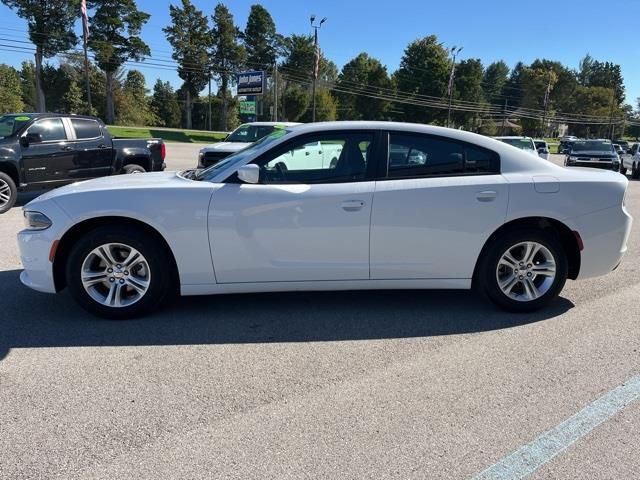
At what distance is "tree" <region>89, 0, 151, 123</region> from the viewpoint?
59.8 m

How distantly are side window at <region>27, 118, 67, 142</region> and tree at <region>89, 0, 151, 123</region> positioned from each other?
57.0 meters

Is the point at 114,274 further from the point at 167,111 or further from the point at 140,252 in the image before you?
the point at 167,111

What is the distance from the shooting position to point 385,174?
438 cm

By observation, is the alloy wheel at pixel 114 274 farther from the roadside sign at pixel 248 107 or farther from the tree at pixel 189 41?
the tree at pixel 189 41

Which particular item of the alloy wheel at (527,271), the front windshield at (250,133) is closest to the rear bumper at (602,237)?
the alloy wheel at (527,271)

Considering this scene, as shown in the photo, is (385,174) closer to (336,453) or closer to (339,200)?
(339,200)

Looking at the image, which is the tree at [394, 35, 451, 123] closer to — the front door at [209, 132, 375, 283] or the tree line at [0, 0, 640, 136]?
the tree line at [0, 0, 640, 136]

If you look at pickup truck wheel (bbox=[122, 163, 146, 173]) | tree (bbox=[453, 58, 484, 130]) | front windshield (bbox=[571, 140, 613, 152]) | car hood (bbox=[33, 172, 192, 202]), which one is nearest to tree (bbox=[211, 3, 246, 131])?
tree (bbox=[453, 58, 484, 130])

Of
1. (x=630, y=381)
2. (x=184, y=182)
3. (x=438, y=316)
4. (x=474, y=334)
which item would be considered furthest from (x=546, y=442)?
(x=184, y=182)

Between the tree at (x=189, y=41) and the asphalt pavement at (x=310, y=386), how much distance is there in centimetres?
7141

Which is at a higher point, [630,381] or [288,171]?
[288,171]

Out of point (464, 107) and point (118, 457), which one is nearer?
point (118, 457)

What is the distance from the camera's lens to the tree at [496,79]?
143 metres

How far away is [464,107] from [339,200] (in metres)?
83.7
